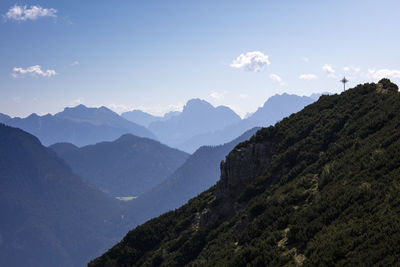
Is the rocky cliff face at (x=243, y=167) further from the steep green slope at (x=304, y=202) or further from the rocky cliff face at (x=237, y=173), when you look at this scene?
the steep green slope at (x=304, y=202)

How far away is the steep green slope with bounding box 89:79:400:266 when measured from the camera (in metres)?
19.9

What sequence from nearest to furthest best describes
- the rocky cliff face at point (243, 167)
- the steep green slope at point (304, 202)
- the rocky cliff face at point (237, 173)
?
the steep green slope at point (304, 202), the rocky cliff face at point (237, 173), the rocky cliff face at point (243, 167)

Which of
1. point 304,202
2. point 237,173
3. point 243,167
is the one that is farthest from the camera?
point 237,173

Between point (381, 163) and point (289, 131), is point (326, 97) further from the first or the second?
point (381, 163)

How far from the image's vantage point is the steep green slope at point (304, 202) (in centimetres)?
1994

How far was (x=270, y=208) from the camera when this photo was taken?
107 ft

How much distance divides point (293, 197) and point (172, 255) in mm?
24191

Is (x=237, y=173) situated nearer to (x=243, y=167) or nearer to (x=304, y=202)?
(x=243, y=167)

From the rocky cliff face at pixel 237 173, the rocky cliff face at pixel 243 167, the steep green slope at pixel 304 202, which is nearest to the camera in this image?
the steep green slope at pixel 304 202

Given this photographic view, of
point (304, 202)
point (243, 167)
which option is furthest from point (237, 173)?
point (304, 202)

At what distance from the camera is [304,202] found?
1220 inches

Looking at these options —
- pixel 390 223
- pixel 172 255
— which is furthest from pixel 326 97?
pixel 390 223

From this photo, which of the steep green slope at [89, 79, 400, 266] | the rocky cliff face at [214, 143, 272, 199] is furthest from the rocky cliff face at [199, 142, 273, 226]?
the steep green slope at [89, 79, 400, 266]

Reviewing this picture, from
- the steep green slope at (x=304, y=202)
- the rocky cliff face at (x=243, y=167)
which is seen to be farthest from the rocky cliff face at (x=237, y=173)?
the steep green slope at (x=304, y=202)
